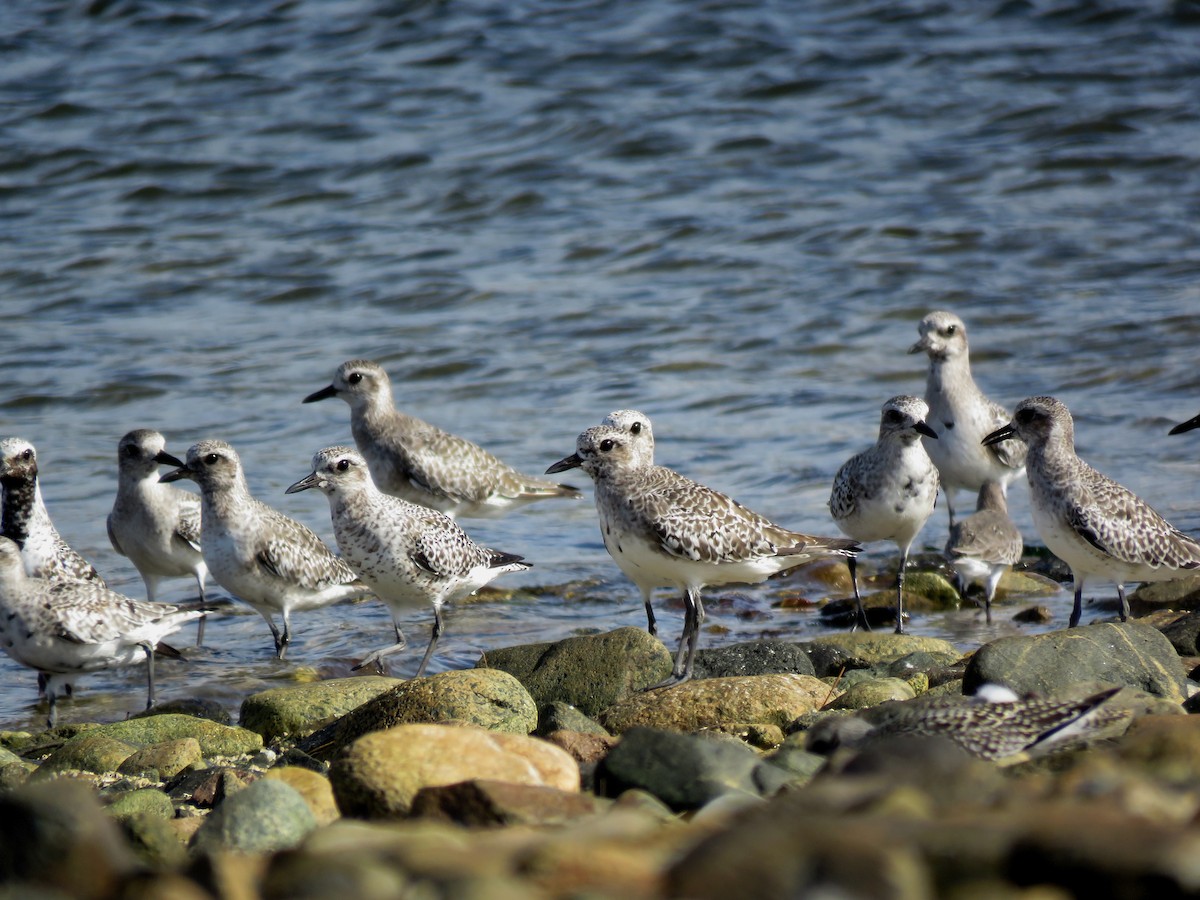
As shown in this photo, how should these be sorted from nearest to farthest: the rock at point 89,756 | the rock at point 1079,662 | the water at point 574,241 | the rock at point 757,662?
1. the rock at point 1079,662
2. the rock at point 89,756
3. the rock at point 757,662
4. the water at point 574,241

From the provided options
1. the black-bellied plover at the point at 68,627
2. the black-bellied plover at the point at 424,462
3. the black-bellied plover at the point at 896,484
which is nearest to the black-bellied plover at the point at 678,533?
the black-bellied plover at the point at 896,484

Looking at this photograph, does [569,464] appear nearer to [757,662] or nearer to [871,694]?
[757,662]

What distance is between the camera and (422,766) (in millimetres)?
5559

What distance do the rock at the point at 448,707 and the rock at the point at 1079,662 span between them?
2.10 m

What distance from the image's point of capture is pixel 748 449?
529 inches

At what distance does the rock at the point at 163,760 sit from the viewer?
23.2 ft

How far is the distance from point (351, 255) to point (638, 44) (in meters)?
7.44

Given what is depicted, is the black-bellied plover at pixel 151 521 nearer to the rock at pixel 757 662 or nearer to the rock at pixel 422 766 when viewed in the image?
the rock at pixel 757 662

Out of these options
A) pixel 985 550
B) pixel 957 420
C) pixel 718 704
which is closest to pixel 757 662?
pixel 718 704

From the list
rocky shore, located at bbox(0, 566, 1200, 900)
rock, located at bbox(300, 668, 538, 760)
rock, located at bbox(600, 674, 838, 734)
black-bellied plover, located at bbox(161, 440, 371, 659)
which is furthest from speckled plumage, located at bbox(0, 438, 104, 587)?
rock, located at bbox(600, 674, 838, 734)

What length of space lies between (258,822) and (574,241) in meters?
14.5

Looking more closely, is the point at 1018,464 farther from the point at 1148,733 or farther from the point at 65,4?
the point at 65,4

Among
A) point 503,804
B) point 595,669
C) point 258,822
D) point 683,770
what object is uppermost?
point 503,804

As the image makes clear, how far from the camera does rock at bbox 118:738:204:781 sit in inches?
279
